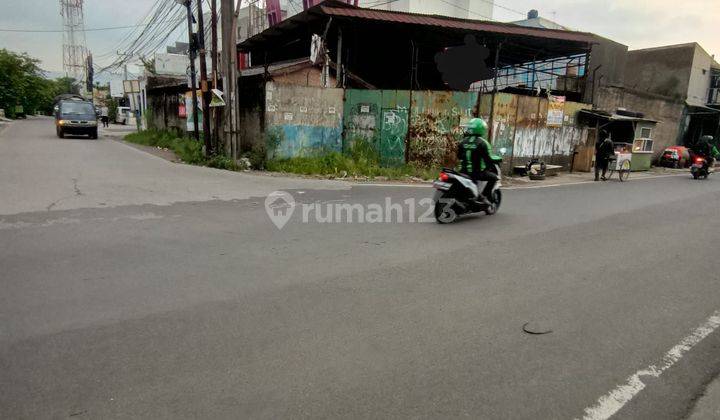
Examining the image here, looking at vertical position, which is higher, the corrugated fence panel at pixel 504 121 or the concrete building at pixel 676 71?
the concrete building at pixel 676 71

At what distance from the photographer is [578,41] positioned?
1945 centimetres

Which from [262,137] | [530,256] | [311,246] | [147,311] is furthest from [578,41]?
[147,311]

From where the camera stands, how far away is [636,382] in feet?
9.89

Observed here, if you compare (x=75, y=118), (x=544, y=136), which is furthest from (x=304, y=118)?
(x=75, y=118)

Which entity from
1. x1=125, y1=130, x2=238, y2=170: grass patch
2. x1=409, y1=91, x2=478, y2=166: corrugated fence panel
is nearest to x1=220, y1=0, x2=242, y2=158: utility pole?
x1=125, y1=130, x2=238, y2=170: grass patch

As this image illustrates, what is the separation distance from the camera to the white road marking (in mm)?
2697

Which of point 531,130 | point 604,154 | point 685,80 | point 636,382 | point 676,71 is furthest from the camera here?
point 676,71

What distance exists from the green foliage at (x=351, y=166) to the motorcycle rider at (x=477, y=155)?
20.8 feet

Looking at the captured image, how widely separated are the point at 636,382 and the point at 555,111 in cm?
1790

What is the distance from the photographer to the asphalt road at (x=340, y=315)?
9.06 ft

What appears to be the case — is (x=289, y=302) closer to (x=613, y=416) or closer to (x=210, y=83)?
(x=613, y=416)

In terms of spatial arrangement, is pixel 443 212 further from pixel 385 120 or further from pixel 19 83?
pixel 19 83

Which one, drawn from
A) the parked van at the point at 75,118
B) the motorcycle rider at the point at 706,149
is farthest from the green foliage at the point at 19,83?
the motorcycle rider at the point at 706,149

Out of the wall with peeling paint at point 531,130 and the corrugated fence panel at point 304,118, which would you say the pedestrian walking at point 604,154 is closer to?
the wall with peeling paint at point 531,130
